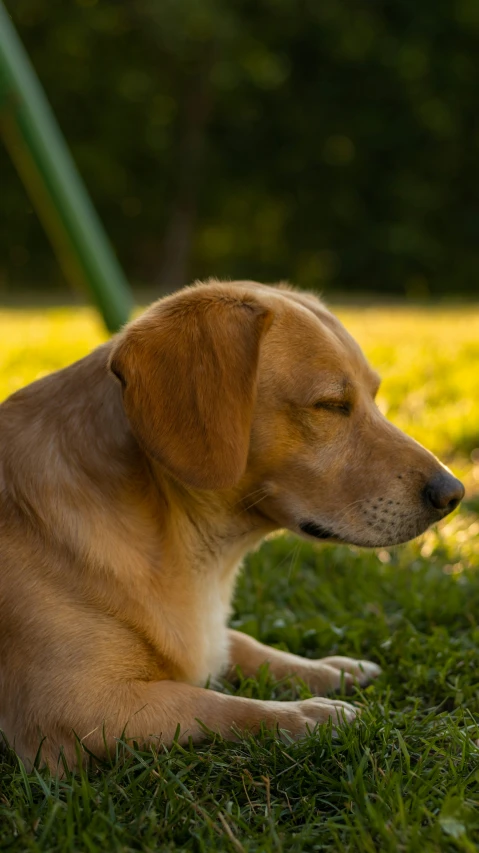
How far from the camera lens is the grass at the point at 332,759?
6.95ft

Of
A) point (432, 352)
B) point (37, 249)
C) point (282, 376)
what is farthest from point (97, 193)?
point (282, 376)

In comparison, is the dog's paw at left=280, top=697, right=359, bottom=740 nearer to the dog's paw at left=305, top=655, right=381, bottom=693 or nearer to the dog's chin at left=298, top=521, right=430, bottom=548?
the dog's paw at left=305, top=655, right=381, bottom=693

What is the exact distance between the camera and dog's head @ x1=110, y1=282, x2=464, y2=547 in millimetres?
2604

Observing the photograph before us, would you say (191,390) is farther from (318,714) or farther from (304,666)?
(304,666)

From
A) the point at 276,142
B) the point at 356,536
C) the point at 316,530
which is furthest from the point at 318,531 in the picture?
the point at 276,142

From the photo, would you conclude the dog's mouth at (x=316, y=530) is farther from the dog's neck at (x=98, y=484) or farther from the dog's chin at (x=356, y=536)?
the dog's neck at (x=98, y=484)

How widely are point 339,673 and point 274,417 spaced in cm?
91

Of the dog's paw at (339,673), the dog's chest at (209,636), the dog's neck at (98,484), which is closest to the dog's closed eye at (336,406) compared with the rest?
the dog's neck at (98,484)

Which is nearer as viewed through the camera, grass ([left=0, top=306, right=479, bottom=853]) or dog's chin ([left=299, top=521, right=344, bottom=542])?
grass ([left=0, top=306, right=479, bottom=853])

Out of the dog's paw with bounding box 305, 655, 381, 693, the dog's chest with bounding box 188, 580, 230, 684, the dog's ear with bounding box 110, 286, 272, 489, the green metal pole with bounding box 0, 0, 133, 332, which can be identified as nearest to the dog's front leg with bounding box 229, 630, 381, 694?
the dog's paw with bounding box 305, 655, 381, 693

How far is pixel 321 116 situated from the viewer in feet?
99.4

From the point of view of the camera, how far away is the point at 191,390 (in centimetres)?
261

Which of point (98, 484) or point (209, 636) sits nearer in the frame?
point (98, 484)

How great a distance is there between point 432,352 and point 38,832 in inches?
244
